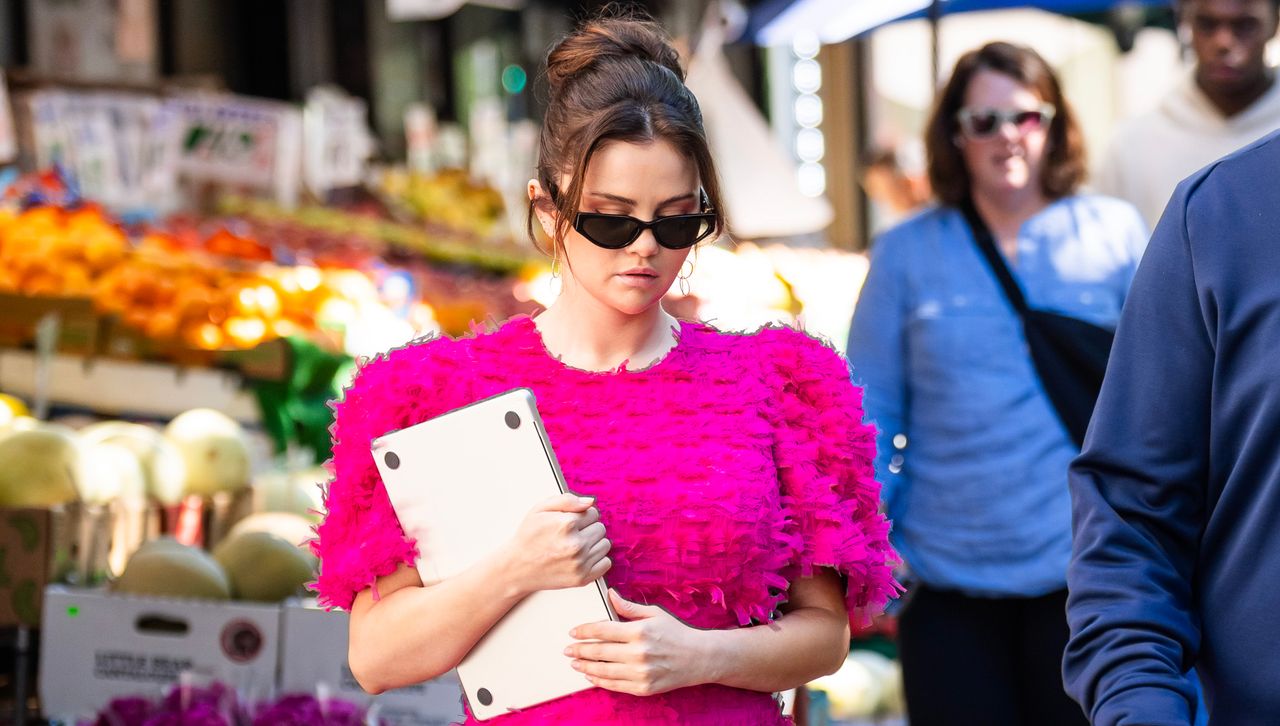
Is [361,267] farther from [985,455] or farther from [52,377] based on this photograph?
[985,455]

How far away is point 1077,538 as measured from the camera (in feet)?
4.92

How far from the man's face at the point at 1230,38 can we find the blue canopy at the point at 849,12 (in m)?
0.83

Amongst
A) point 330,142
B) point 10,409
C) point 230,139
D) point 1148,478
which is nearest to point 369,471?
point 1148,478

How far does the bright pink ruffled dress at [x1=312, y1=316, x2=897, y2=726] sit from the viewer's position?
167cm

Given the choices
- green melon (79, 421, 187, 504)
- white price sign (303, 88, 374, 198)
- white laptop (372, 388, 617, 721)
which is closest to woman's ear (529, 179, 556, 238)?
white laptop (372, 388, 617, 721)

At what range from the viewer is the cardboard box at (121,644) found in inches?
123

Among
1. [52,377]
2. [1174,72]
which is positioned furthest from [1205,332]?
[1174,72]

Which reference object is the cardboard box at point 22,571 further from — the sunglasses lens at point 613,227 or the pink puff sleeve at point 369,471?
Result: the sunglasses lens at point 613,227

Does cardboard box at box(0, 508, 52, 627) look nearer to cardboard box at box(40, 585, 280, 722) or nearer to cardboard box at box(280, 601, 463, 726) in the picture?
cardboard box at box(40, 585, 280, 722)

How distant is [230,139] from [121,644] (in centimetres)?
421

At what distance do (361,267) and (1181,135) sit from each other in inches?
156

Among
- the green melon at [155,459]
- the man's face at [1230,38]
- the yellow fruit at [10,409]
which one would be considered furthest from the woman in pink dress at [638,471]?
the yellow fruit at [10,409]

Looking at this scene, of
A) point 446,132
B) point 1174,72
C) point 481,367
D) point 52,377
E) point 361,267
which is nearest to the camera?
point 481,367

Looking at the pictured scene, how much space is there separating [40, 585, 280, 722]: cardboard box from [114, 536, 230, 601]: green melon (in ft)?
0.22
